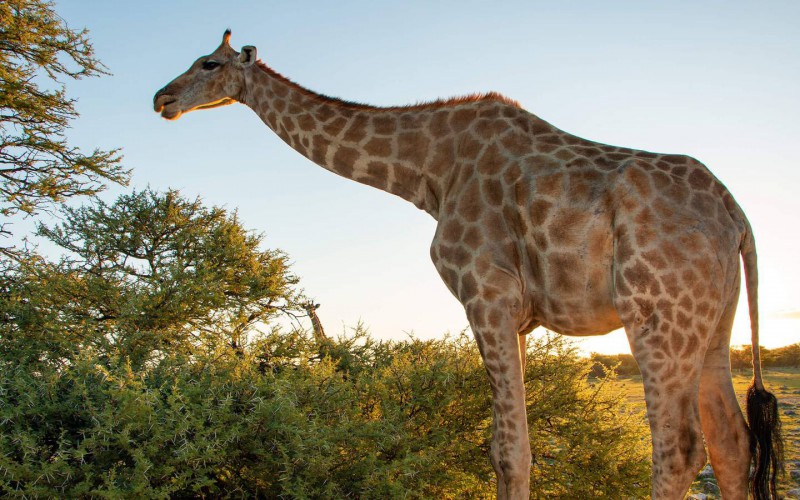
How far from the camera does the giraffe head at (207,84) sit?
22.4 ft

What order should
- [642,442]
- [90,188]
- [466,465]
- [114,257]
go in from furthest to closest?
[90,188] < [114,257] < [642,442] < [466,465]

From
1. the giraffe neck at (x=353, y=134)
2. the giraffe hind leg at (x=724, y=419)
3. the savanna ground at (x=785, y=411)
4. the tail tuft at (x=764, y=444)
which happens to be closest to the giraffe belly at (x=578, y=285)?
the giraffe hind leg at (x=724, y=419)

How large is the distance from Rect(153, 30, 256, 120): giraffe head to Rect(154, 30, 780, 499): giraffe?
8.12 feet

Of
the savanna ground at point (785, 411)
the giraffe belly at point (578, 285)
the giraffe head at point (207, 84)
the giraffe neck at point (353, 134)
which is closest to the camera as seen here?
the giraffe belly at point (578, 285)

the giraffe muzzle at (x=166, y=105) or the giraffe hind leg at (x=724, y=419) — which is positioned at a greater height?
the giraffe muzzle at (x=166, y=105)

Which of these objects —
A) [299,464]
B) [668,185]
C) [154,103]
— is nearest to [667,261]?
[668,185]

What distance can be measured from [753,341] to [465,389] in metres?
3.23

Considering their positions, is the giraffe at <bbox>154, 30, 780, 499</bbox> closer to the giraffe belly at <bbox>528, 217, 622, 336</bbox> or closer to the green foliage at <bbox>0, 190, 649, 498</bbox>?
the giraffe belly at <bbox>528, 217, 622, 336</bbox>

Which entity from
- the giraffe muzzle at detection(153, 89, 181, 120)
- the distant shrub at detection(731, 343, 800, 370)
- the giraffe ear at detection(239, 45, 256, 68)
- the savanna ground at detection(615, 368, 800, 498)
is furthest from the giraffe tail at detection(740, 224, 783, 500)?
the distant shrub at detection(731, 343, 800, 370)

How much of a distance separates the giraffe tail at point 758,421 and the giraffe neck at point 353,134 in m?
2.49

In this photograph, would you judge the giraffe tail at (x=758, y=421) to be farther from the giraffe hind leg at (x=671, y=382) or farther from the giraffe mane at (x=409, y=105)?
the giraffe mane at (x=409, y=105)

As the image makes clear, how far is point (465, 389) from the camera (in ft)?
24.0

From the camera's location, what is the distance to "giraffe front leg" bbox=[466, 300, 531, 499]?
4695mm

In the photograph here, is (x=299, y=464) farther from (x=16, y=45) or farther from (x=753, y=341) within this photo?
(x=16, y=45)
